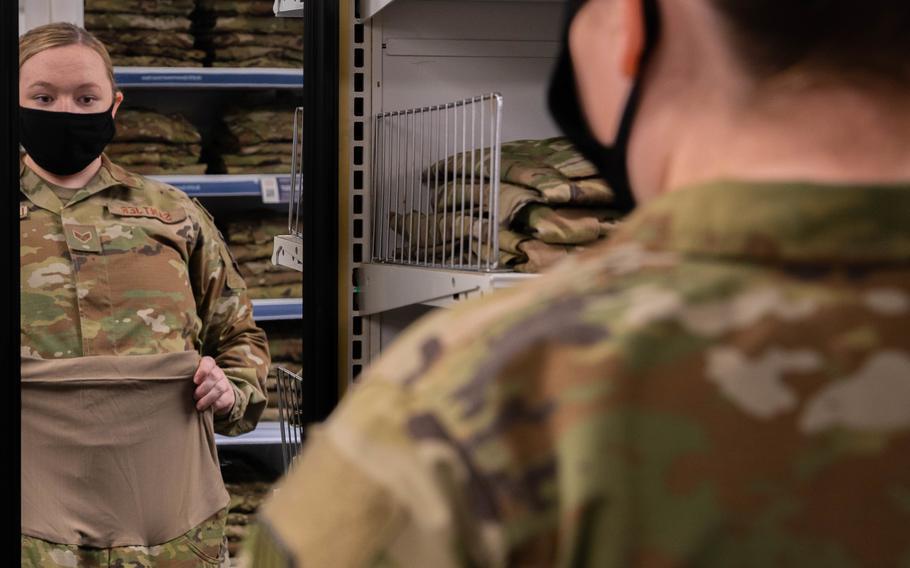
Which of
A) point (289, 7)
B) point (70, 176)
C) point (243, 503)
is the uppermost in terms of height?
point (289, 7)

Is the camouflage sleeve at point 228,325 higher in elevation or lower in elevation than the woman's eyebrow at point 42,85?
lower

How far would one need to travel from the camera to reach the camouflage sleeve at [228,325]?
2.44 metres

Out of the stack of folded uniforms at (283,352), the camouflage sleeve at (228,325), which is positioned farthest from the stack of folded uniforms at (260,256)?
the camouflage sleeve at (228,325)

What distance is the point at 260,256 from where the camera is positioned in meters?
3.71

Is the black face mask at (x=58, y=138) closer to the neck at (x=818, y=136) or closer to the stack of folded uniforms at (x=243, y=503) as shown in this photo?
the stack of folded uniforms at (x=243, y=503)

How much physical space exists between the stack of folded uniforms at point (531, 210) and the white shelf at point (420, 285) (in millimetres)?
50

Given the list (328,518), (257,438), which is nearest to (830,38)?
(328,518)

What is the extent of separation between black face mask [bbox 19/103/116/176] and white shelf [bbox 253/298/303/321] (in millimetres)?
1158

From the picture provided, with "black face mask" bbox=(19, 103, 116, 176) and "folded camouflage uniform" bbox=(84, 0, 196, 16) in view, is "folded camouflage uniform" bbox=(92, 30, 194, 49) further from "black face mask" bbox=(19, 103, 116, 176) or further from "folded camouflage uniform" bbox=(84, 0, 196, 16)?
"black face mask" bbox=(19, 103, 116, 176)

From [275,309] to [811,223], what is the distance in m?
3.19

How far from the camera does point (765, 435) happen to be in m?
0.37

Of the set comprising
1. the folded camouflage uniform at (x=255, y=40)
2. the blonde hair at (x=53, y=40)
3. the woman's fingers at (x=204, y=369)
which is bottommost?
the woman's fingers at (x=204, y=369)

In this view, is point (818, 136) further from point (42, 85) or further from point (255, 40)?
point (255, 40)

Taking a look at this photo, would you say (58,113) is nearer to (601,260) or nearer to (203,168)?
(203,168)
